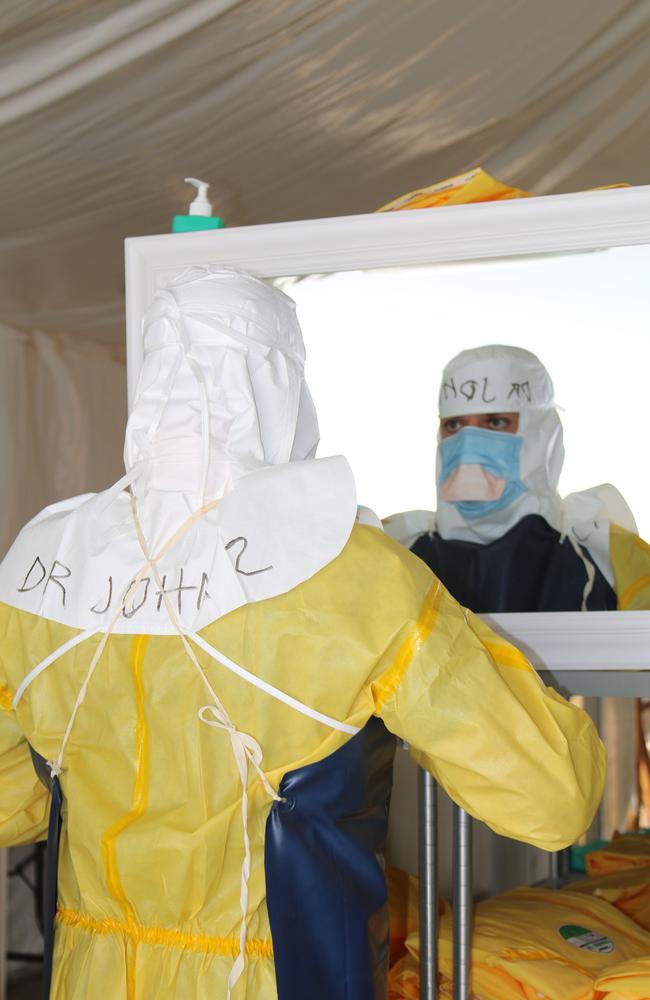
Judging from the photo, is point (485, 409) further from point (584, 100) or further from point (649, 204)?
point (584, 100)

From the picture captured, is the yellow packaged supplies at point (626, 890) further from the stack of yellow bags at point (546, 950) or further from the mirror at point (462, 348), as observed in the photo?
the mirror at point (462, 348)

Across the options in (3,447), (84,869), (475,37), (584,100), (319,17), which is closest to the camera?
(84,869)

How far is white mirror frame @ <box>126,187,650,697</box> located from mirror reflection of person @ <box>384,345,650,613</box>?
0.05 meters

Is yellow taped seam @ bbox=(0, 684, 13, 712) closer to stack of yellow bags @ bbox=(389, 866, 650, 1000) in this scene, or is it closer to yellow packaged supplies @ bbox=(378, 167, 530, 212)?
stack of yellow bags @ bbox=(389, 866, 650, 1000)

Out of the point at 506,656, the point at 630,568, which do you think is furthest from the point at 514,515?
the point at 506,656

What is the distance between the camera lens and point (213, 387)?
1221 millimetres

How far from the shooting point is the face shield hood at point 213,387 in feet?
4.00

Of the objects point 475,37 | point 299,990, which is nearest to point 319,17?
point 475,37

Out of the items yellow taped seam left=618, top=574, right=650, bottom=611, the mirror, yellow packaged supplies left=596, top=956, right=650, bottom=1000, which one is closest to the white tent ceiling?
the mirror

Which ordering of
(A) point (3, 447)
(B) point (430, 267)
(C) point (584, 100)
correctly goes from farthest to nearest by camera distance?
(A) point (3, 447), (C) point (584, 100), (B) point (430, 267)

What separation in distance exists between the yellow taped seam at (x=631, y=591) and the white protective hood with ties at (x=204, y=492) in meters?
0.54

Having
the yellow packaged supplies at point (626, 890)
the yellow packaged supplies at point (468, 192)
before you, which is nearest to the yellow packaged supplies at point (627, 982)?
the yellow packaged supplies at point (626, 890)

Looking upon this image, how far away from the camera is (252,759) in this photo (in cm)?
115

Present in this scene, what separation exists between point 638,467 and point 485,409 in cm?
24
